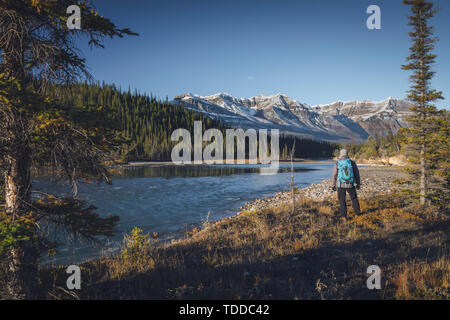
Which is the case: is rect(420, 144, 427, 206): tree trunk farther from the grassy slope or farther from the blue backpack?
the blue backpack

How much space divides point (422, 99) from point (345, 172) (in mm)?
6467

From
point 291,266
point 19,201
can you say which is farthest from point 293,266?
point 19,201

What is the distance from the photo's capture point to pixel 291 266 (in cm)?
504

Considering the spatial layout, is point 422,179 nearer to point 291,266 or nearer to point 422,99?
point 422,99

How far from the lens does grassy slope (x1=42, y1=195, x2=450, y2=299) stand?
399cm

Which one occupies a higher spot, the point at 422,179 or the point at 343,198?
the point at 422,179

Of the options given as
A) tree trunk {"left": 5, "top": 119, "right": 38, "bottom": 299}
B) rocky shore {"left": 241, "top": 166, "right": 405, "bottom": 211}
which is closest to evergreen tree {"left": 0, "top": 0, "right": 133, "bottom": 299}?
tree trunk {"left": 5, "top": 119, "right": 38, "bottom": 299}

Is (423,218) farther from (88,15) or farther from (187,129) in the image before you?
(187,129)

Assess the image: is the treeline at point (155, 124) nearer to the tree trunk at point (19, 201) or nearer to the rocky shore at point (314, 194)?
the rocky shore at point (314, 194)

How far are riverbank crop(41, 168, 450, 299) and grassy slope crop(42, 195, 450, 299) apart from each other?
0.7 inches

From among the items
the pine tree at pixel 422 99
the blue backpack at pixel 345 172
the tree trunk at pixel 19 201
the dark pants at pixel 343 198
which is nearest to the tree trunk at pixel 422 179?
the pine tree at pixel 422 99

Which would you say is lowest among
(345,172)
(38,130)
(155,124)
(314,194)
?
(314,194)

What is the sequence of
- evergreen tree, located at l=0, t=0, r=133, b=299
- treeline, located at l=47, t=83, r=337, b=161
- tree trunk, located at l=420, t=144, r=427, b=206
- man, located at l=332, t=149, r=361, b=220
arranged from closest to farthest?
evergreen tree, located at l=0, t=0, r=133, b=299
man, located at l=332, t=149, r=361, b=220
tree trunk, located at l=420, t=144, r=427, b=206
treeline, located at l=47, t=83, r=337, b=161

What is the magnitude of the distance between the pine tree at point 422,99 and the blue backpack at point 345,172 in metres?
5.30
